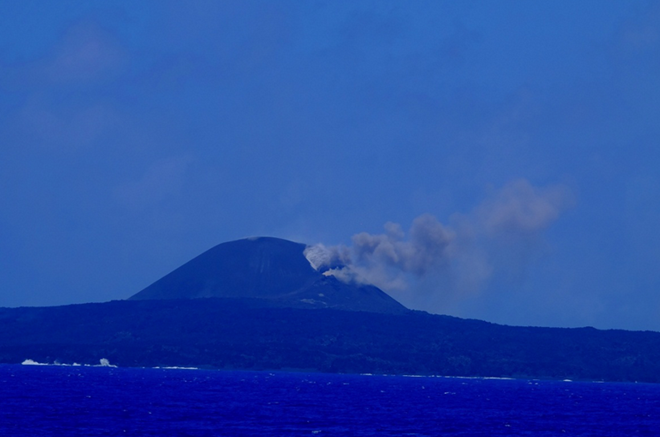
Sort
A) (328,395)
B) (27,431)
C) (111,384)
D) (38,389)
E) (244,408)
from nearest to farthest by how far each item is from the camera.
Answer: (27,431)
(244,408)
(38,389)
(328,395)
(111,384)

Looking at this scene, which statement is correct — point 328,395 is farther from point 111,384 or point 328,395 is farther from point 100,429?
point 100,429

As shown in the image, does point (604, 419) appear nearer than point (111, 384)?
Yes

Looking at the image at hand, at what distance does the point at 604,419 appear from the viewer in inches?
5310

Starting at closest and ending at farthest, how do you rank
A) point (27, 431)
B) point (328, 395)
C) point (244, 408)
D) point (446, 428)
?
point (27, 431) → point (446, 428) → point (244, 408) → point (328, 395)

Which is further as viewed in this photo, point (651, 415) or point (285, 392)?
point (285, 392)

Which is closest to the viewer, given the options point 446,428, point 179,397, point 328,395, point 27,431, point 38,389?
point 27,431

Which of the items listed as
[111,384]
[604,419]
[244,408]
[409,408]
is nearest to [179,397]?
[244,408]

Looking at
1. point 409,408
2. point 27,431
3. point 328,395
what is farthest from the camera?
point 328,395

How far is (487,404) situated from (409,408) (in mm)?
24368

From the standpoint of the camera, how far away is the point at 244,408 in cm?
13200

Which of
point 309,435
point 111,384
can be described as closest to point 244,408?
point 309,435

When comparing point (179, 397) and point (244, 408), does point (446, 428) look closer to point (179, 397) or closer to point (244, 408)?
point (244, 408)

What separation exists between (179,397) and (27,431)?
62305mm

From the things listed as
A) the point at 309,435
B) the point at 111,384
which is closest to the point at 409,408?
the point at 309,435
